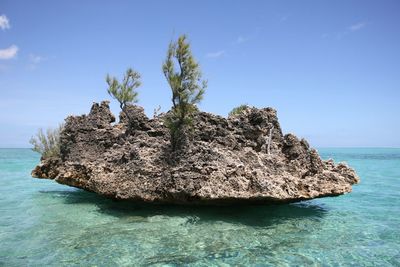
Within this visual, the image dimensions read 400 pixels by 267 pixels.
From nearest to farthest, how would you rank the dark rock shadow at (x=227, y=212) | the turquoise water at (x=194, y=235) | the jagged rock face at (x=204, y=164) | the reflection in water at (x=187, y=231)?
the turquoise water at (x=194, y=235) < the reflection in water at (x=187, y=231) < the jagged rock face at (x=204, y=164) < the dark rock shadow at (x=227, y=212)

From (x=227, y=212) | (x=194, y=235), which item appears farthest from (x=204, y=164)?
(x=194, y=235)

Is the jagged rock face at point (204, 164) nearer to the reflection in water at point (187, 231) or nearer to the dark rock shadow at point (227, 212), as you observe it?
the dark rock shadow at point (227, 212)

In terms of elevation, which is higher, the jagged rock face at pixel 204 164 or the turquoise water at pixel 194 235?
the jagged rock face at pixel 204 164

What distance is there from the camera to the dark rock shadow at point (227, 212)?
380 inches

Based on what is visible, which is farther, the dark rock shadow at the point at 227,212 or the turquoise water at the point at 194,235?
the dark rock shadow at the point at 227,212

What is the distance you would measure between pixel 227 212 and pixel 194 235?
92.3 inches

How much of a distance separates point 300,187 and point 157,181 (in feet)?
14.2

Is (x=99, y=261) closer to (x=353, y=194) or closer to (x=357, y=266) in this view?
(x=357, y=266)

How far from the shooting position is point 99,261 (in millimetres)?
6562

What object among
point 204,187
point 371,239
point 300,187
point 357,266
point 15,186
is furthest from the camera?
point 15,186

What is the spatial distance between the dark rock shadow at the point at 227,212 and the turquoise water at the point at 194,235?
0.10 feet

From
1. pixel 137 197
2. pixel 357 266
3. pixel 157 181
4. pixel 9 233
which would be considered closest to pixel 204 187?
pixel 157 181

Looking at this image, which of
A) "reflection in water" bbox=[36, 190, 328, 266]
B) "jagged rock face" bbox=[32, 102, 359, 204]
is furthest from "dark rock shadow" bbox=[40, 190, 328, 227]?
"jagged rock face" bbox=[32, 102, 359, 204]

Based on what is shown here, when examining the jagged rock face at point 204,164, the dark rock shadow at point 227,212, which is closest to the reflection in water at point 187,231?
the dark rock shadow at point 227,212
